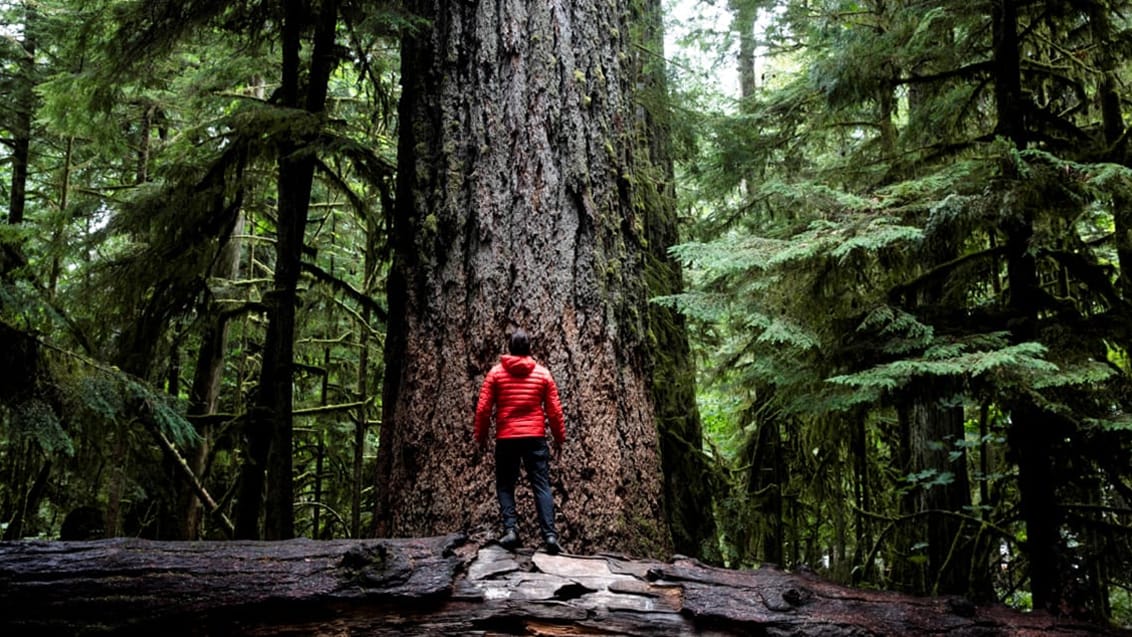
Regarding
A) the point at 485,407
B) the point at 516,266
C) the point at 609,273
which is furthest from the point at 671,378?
the point at 485,407

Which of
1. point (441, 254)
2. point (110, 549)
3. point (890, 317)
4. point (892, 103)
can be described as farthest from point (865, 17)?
point (110, 549)

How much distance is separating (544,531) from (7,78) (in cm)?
1014

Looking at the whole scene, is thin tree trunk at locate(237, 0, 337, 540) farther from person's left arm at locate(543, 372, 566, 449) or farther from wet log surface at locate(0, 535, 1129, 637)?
person's left arm at locate(543, 372, 566, 449)

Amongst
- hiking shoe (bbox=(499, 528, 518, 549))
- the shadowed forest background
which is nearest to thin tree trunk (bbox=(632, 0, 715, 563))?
Result: the shadowed forest background

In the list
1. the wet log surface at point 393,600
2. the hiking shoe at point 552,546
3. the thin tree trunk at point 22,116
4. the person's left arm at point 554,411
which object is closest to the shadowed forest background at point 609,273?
the person's left arm at point 554,411

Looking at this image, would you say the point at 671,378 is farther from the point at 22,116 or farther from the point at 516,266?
the point at 22,116

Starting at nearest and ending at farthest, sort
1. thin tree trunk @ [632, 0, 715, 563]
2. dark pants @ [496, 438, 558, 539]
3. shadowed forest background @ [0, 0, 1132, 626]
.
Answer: dark pants @ [496, 438, 558, 539]
shadowed forest background @ [0, 0, 1132, 626]
thin tree trunk @ [632, 0, 715, 563]

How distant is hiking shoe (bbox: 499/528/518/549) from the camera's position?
4.11 meters

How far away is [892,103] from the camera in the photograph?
7.42 meters

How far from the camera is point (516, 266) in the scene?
16.3ft

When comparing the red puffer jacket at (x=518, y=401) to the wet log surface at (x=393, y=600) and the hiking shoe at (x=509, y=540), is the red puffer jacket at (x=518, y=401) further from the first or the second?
the wet log surface at (x=393, y=600)

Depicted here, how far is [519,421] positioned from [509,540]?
646 mm

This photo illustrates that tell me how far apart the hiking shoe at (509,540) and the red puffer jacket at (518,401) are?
0.53 m

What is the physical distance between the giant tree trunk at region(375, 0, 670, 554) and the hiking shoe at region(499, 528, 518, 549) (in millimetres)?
409
